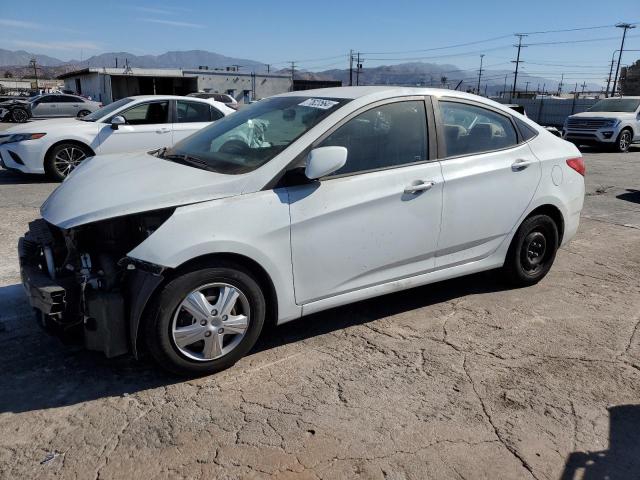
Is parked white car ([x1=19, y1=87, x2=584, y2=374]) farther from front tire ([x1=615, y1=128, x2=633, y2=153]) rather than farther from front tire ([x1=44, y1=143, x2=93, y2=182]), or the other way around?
front tire ([x1=615, y1=128, x2=633, y2=153])

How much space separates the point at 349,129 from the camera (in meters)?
3.60

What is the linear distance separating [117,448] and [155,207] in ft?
4.14

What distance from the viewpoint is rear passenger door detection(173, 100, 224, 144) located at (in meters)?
9.70

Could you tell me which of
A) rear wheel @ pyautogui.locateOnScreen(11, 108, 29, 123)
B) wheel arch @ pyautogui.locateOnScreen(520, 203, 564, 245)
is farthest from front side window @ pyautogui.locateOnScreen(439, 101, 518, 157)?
rear wheel @ pyautogui.locateOnScreen(11, 108, 29, 123)

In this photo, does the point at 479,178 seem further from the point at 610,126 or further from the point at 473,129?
the point at 610,126

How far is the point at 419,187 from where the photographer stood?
12.3 feet

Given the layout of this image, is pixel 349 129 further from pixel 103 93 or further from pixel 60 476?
pixel 103 93

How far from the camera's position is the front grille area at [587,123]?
16734mm

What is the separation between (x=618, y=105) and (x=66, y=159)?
1682cm

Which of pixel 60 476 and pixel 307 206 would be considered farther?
pixel 307 206

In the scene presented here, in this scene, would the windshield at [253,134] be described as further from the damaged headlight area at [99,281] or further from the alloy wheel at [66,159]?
the alloy wheel at [66,159]

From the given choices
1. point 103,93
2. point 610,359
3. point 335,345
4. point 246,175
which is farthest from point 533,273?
point 103,93

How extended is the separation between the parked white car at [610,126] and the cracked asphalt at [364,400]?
46.0 feet

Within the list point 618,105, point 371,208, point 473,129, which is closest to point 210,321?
point 371,208
